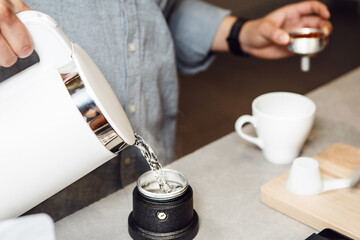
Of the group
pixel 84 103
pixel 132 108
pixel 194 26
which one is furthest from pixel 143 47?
pixel 84 103

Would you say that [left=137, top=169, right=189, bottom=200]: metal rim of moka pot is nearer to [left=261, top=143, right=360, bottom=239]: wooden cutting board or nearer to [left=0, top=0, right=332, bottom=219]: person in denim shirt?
[left=261, top=143, right=360, bottom=239]: wooden cutting board

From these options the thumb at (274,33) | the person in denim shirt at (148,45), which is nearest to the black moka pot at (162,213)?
the person in denim shirt at (148,45)

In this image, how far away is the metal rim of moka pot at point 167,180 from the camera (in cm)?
69

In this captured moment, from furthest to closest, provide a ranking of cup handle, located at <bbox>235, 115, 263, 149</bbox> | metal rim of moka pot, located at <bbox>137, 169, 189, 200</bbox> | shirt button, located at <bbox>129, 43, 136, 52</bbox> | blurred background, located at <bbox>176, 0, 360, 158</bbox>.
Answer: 1. blurred background, located at <bbox>176, 0, 360, 158</bbox>
2. shirt button, located at <bbox>129, 43, 136, 52</bbox>
3. cup handle, located at <bbox>235, 115, 263, 149</bbox>
4. metal rim of moka pot, located at <bbox>137, 169, 189, 200</bbox>

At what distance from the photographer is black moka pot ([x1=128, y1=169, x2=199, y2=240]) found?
69cm

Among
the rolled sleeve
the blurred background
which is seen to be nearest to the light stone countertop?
the rolled sleeve

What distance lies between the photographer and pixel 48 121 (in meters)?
0.60

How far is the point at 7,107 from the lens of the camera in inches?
23.5

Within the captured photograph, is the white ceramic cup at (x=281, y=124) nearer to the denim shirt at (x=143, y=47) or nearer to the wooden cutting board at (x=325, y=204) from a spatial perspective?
the wooden cutting board at (x=325, y=204)

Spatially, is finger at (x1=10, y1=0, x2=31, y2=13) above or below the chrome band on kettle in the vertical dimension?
above

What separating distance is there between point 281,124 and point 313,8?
0.45m

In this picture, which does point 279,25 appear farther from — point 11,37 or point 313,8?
point 11,37

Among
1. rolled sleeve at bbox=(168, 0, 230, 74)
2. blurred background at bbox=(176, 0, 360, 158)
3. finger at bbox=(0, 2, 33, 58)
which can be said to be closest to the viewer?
finger at bbox=(0, 2, 33, 58)

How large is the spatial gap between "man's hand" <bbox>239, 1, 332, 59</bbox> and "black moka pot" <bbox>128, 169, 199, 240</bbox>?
55 cm
